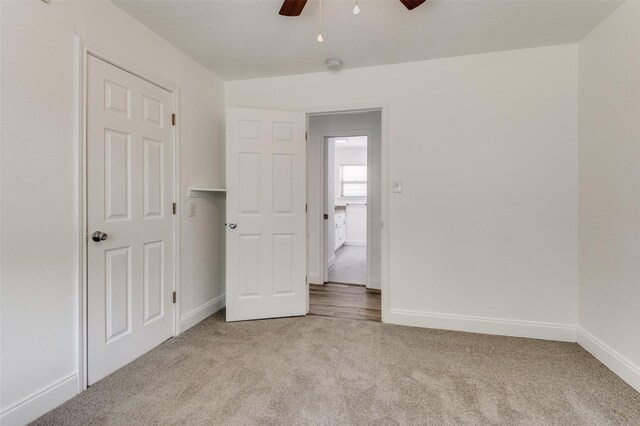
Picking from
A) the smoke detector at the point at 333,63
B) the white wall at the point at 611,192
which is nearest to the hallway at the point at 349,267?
the white wall at the point at 611,192

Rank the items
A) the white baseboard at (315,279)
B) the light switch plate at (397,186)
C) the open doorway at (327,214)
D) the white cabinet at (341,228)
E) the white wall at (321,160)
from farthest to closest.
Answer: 1. the white cabinet at (341,228)
2. the white baseboard at (315,279)
3. the white wall at (321,160)
4. the open doorway at (327,214)
5. the light switch plate at (397,186)

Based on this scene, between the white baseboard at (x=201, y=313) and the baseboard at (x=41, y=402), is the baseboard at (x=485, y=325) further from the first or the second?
the baseboard at (x=41, y=402)

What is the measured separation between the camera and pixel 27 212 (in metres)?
1.53

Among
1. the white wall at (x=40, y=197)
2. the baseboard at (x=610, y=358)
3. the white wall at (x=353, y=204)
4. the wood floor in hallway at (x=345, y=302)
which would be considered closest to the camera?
the white wall at (x=40, y=197)

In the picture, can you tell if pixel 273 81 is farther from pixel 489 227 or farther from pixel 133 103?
pixel 489 227

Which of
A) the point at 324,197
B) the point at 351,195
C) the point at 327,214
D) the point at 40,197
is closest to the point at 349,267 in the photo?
the point at 327,214

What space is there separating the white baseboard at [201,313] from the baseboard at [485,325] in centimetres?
173

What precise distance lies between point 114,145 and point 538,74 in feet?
10.8

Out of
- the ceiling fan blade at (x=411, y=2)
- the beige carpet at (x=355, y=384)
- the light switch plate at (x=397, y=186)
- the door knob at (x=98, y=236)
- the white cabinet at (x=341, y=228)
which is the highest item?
the ceiling fan blade at (x=411, y=2)

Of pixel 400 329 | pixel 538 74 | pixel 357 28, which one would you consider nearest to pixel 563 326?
pixel 400 329

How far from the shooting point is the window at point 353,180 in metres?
→ 8.08

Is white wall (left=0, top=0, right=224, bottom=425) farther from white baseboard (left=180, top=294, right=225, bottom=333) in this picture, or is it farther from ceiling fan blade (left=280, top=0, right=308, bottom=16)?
ceiling fan blade (left=280, top=0, right=308, bottom=16)

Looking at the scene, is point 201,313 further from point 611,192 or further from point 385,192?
point 611,192

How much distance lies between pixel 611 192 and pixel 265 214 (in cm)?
268
